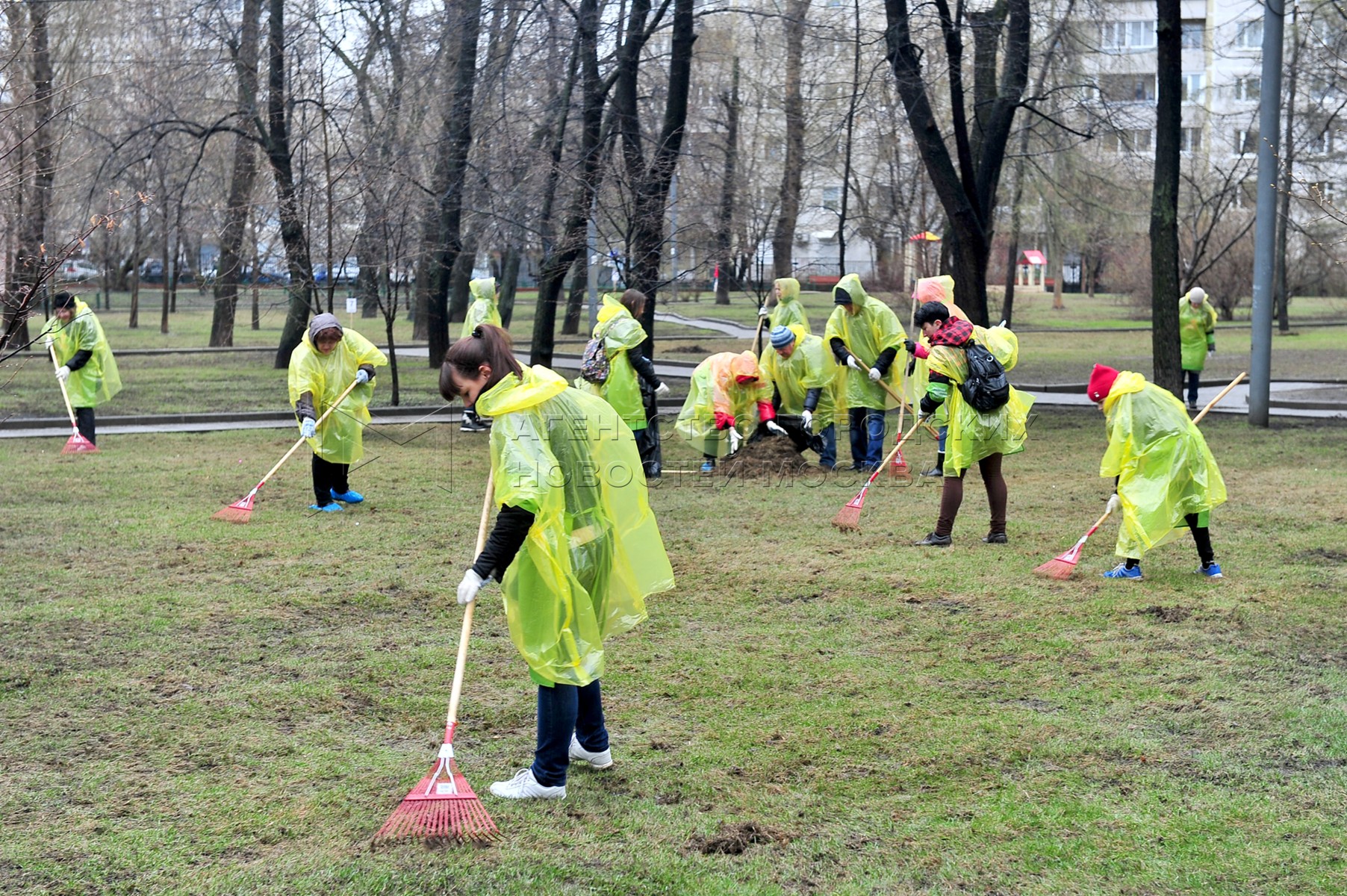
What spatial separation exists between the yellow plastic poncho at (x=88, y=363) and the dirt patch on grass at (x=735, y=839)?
10717 mm

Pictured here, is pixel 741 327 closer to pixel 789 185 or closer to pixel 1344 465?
pixel 789 185

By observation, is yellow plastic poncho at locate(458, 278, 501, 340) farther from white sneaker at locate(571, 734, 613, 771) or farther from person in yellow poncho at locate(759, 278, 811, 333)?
white sneaker at locate(571, 734, 613, 771)

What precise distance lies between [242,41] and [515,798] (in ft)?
61.5

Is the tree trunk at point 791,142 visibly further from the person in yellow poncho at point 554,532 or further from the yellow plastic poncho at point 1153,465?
the person in yellow poncho at point 554,532

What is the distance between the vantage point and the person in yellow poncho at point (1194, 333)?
16578mm

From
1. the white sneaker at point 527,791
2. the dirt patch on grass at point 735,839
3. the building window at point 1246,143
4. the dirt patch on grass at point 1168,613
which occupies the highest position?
the building window at point 1246,143

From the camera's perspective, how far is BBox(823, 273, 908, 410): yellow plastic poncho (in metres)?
12.3

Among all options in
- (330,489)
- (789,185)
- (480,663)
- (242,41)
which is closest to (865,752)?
(480,663)

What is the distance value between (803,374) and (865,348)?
25.3 inches

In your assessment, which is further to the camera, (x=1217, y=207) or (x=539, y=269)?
(x=1217, y=207)

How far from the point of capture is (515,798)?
4547mm

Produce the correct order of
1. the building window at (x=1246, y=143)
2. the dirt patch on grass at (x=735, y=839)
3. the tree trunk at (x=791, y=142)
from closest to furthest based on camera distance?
1. the dirt patch on grass at (x=735, y=839)
2. the tree trunk at (x=791, y=142)
3. the building window at (x=1246, y=143)

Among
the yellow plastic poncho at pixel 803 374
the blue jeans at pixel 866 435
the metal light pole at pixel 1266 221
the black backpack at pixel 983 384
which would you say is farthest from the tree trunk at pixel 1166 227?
the black backpack at pixel 983 384

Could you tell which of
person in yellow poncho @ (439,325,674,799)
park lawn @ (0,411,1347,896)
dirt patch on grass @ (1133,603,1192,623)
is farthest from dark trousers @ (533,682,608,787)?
dirt patch on grass @ (1133,603,1192,623)
